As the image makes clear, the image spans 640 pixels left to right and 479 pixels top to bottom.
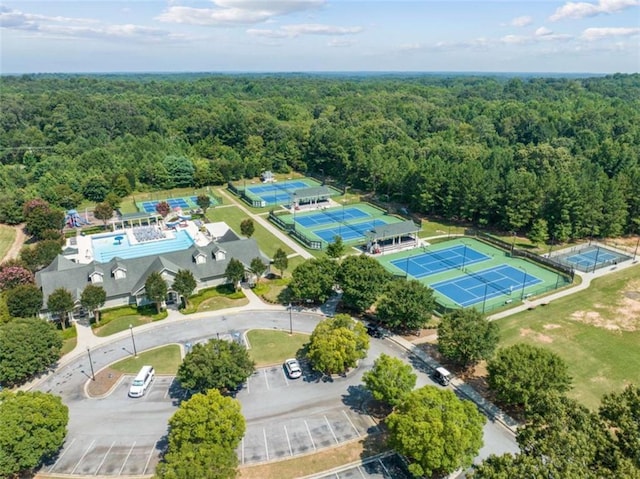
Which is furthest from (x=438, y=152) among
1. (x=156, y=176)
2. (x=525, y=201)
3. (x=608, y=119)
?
(x=156, y=176)

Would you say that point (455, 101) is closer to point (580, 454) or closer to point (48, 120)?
point (48, 120)

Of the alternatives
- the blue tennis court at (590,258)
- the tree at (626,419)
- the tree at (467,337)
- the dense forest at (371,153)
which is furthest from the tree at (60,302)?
the blue tennis court at (590,258)

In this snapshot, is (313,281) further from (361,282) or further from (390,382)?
(390,382)

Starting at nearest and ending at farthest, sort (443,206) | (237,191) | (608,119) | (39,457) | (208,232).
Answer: (39,457) < (208,232) < (443,206) < (237,191) < (608,119)

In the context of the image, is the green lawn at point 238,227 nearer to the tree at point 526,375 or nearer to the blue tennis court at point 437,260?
the blue tennis court at point 437,260

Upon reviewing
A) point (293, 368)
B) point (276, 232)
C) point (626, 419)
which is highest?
point (626, 419)

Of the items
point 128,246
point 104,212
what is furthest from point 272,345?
point 104,212

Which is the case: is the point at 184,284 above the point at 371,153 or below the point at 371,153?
below
